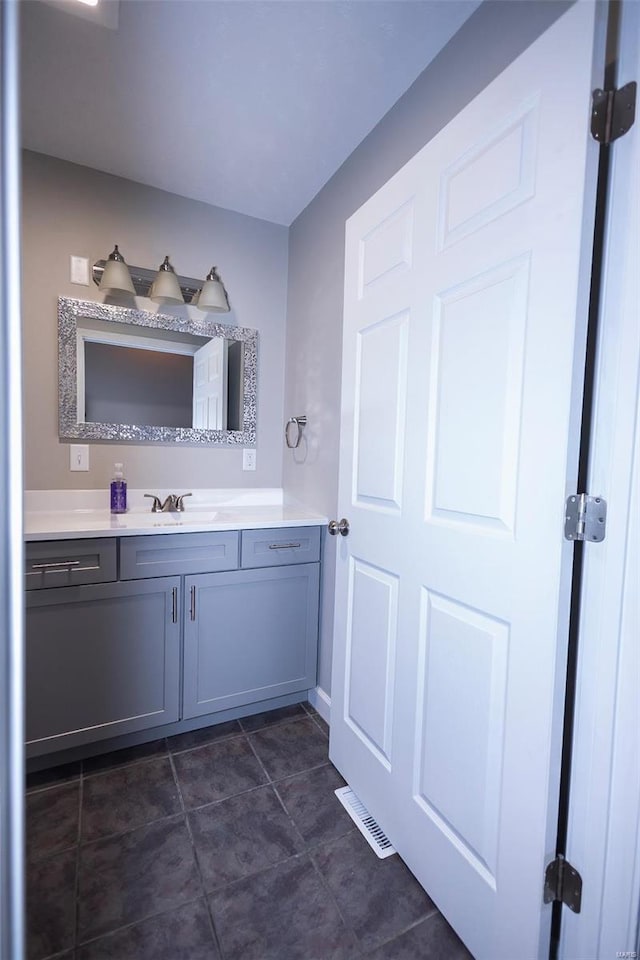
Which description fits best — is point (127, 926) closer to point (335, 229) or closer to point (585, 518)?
point (585, 518)

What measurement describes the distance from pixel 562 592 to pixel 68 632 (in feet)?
5.08

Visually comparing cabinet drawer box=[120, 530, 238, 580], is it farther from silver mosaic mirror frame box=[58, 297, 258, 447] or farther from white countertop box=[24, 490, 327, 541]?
silver mosaic mirror frame box=[58, 297, 258, 447]

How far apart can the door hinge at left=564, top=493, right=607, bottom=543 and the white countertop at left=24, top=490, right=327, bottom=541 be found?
3.98 ft

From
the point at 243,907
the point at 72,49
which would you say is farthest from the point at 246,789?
the point at 72,49

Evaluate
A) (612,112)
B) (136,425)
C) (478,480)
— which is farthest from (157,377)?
(612,112)

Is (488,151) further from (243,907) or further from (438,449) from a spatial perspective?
(243,907)

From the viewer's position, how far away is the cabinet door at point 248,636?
1709 millimetres

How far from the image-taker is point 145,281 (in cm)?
199

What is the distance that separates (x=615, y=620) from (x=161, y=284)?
2050mm

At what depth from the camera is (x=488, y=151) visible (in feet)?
3.08

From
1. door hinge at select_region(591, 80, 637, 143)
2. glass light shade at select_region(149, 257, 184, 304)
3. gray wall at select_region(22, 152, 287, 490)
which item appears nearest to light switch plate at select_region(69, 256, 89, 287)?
gray wall at select_region(22, 152, 287, 490)

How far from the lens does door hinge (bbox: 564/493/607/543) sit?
78 centimetres

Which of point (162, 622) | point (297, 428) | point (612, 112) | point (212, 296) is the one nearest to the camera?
point (612, 112)

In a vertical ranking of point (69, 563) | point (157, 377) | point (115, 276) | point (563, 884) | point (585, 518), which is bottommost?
point (563, 884)
